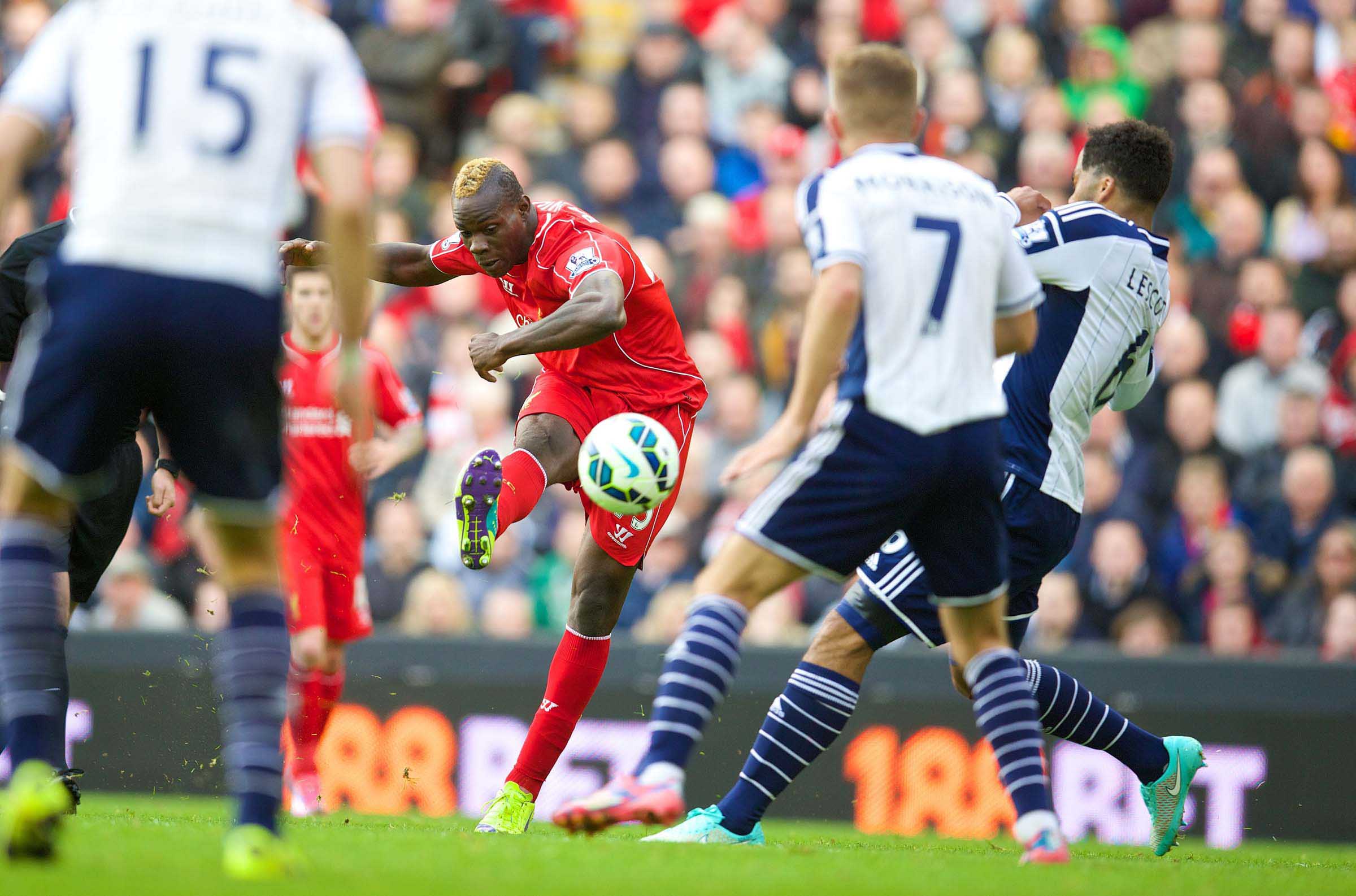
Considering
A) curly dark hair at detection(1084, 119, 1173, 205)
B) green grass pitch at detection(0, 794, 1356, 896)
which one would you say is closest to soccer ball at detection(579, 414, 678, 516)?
green grass pitch at detection(0, 794, 1356, 896)

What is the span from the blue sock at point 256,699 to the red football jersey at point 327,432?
15.2ft

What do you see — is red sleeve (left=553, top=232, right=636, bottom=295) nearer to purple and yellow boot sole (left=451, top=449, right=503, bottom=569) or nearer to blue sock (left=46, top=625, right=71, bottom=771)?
purple and yellow boot sole (left=451, top=449, right=503, bottom=569)

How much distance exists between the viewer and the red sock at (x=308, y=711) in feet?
26.7

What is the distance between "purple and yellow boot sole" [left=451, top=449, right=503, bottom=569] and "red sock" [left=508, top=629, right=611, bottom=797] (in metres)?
0.67

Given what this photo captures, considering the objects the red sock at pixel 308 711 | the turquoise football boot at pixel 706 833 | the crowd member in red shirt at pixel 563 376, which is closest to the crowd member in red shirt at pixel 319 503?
the red sock at pixel 308 711

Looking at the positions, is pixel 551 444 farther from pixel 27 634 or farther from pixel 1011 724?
pixel 27 634

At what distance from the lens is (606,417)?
7.12 m

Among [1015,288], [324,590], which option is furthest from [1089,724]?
[324,590]

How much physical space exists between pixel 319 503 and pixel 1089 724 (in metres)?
4.33

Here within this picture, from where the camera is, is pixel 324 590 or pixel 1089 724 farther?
pixel 324 590

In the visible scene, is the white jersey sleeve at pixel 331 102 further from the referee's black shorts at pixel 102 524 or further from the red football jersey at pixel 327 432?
the red football jersey at pixel 327 432

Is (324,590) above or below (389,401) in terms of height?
below

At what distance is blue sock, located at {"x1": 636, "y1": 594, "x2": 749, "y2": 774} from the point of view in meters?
4.90

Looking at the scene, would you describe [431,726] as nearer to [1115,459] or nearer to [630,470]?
[630,470]
